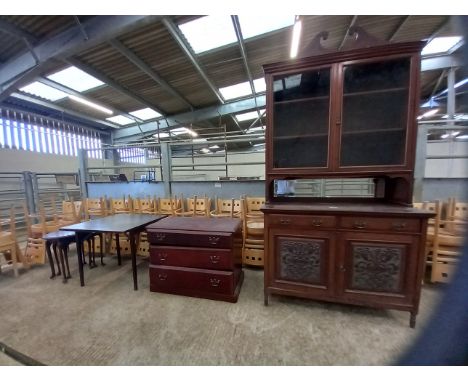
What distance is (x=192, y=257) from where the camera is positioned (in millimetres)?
1809

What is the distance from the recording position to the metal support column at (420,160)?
2.46 meters

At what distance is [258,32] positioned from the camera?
11.1ft

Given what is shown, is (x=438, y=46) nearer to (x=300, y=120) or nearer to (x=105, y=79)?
(x=300, y=120)

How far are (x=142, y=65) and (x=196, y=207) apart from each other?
2680 millimetres

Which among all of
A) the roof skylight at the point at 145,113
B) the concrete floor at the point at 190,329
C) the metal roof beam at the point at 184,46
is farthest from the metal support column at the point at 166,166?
the roof skylight at the point at 145,113

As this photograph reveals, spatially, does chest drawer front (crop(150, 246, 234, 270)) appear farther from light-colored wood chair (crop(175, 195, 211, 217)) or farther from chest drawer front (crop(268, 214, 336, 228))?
light-colored wood chair (crop(175, 195, 211, 217))

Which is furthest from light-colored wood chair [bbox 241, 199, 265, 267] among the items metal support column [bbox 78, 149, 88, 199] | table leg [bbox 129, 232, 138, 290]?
metal support column [bbox 78, 149, 88, 199]

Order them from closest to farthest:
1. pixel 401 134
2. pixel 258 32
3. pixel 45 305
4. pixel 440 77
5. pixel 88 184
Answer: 1. pixel 401 134
2. pixel 45 305
3. pixel 258 32
4. pixel 88 184
5. pixel 440 77

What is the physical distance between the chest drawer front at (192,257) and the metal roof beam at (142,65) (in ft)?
10.0

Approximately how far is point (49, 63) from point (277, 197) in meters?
3.76

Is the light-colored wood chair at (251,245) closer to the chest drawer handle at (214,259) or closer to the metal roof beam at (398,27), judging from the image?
the chest drawer handle at (214,259)

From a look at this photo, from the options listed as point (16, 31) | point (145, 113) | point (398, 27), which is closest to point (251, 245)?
point (16, 31)

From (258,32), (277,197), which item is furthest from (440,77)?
(277,197)

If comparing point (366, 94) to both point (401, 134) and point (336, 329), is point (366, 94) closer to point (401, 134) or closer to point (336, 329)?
point (401, 134)
